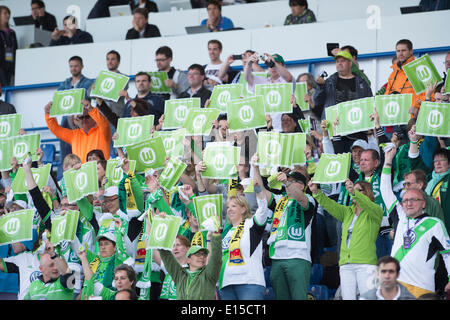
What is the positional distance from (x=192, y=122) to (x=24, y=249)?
6.66 feet

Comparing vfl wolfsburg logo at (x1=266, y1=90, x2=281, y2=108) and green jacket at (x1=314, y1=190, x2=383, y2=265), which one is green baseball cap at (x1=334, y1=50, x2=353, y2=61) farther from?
green jacket at (x1=314, y1=190, x2=383, y2=265)

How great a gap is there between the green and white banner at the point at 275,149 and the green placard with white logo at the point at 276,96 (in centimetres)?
102

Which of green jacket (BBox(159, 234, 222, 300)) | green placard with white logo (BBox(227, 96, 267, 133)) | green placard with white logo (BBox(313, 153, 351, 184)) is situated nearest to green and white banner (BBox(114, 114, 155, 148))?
green placard with white logo (BBox(227, 96, 267, 133))

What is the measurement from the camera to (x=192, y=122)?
8727 mm

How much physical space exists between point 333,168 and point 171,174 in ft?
4.56

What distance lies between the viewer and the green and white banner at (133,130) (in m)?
8.95

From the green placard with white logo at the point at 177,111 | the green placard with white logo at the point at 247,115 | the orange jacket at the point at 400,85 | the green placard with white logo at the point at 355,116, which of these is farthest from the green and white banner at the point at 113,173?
the orange jacket at the point at 400,85

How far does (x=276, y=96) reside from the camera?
8.89 meters

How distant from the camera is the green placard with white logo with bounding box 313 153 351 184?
7.52 m

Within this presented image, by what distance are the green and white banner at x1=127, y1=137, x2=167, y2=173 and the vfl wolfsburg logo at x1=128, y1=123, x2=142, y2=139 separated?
0.89 meters

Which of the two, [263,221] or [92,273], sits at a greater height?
[263,221]

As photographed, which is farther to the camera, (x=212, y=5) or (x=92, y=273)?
(x=212, y=5)
